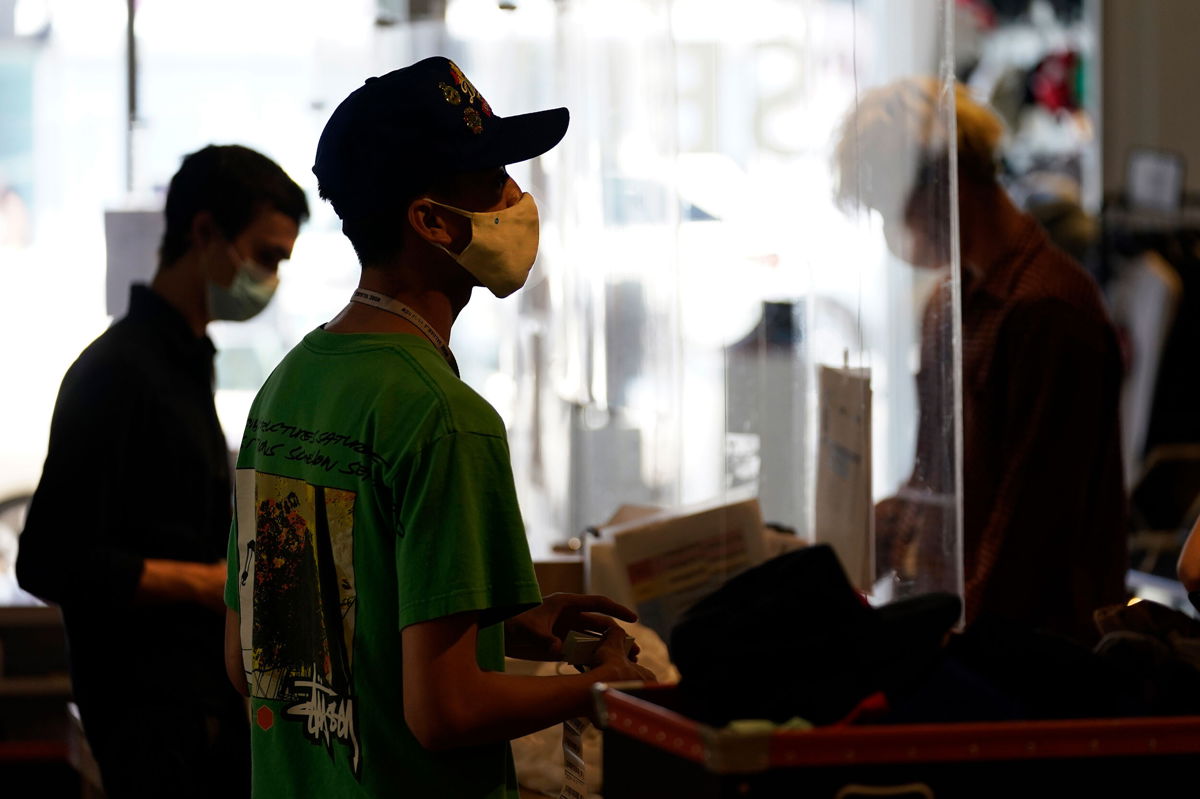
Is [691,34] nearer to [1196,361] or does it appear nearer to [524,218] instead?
[524,218]

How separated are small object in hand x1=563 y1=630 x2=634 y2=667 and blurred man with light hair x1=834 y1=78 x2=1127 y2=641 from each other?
0.91m

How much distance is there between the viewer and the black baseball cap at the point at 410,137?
120cm

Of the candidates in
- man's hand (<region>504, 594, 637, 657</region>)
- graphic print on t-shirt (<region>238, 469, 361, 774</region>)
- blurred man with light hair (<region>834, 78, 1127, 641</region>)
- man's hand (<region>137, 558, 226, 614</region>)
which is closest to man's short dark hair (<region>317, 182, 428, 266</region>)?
graphic print on t-shirt (<region>238, 469, 361, 774</region>)

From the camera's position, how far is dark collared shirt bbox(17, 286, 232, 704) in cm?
196

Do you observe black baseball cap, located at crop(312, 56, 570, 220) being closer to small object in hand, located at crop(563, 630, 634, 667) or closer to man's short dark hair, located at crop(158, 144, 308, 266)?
small object in hand, located at crop(563, 630, 634, 667)

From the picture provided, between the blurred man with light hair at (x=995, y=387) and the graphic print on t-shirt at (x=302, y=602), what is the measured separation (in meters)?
1.08

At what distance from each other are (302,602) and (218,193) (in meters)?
1.19

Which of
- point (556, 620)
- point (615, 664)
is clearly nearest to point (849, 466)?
point (556, 620)

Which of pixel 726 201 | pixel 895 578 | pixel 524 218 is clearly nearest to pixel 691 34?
pixel 726 201

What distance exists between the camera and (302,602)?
122 cm

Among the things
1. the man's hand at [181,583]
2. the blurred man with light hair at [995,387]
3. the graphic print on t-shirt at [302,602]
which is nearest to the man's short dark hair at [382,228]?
the graphic print on t-shirt at [302,602]

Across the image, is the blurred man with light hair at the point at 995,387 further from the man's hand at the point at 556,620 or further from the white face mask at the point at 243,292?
the white face mask at the point at 243,292

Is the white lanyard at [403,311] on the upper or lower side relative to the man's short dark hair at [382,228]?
lower

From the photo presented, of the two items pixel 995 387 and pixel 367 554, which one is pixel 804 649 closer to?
pixel 367 554
